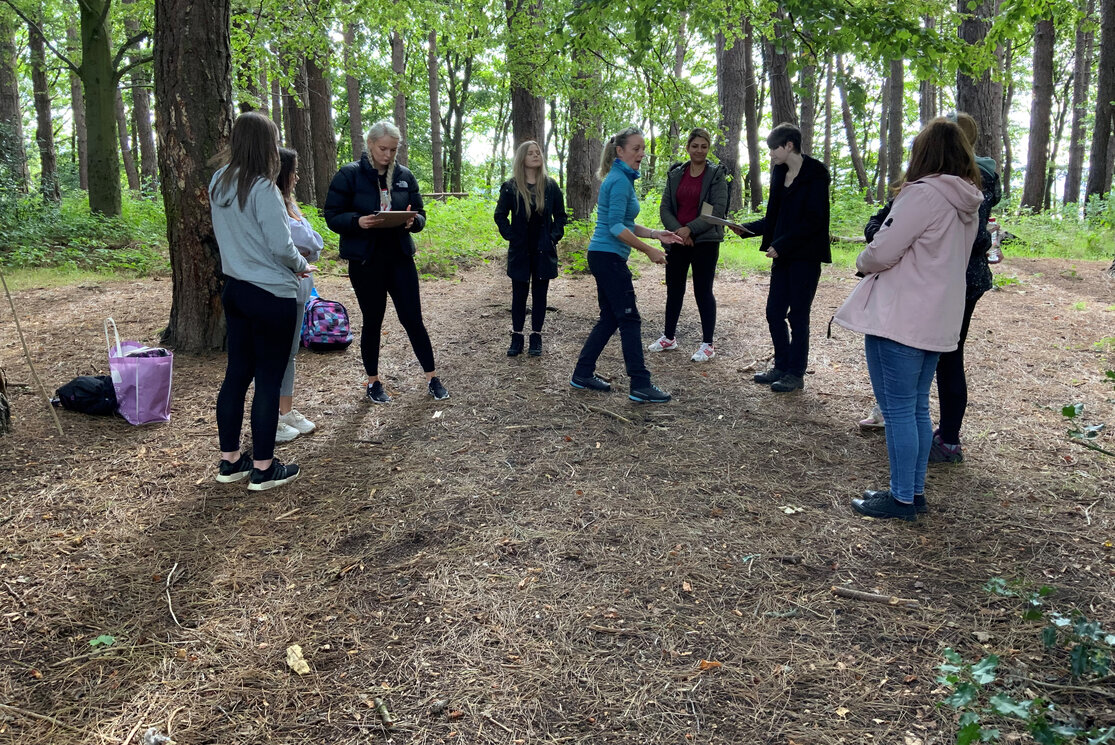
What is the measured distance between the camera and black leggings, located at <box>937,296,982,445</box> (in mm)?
3842

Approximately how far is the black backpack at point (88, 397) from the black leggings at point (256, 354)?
1.42 metres

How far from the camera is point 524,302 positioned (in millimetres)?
6340

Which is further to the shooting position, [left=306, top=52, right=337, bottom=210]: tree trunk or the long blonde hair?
[left=306, top=52, right=337, bottom=210]: tree trunk

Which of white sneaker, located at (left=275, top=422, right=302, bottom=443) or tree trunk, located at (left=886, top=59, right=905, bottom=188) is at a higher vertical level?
tree trunk, located at (left=886, top=59, right=905, bottom=188)

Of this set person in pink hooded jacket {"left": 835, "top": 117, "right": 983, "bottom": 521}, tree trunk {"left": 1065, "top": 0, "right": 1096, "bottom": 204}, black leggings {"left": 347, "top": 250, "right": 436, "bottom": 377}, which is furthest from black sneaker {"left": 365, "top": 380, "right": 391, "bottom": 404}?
tree trunk {"left": 1065, "top": 0, "right": 1096, "bottom": 204}

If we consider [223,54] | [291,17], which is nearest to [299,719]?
[223,54]

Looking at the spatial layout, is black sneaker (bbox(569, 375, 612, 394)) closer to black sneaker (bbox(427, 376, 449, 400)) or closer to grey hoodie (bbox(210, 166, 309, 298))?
black sneaker (bbox(427, 376, 449, 400))

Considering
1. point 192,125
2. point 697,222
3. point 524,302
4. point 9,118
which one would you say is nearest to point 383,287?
point 524,302

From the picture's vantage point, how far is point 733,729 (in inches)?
83.3

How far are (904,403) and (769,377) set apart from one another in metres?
2.30

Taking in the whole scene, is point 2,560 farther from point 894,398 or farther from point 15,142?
point 15,142

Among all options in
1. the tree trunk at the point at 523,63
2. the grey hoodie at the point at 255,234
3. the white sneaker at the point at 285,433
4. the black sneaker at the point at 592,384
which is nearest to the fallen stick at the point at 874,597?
the black sneaker at the point at 592,384

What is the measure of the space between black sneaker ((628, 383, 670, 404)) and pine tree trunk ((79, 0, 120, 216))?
431 inches

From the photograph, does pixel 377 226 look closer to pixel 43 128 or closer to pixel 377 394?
pixel 377 394
